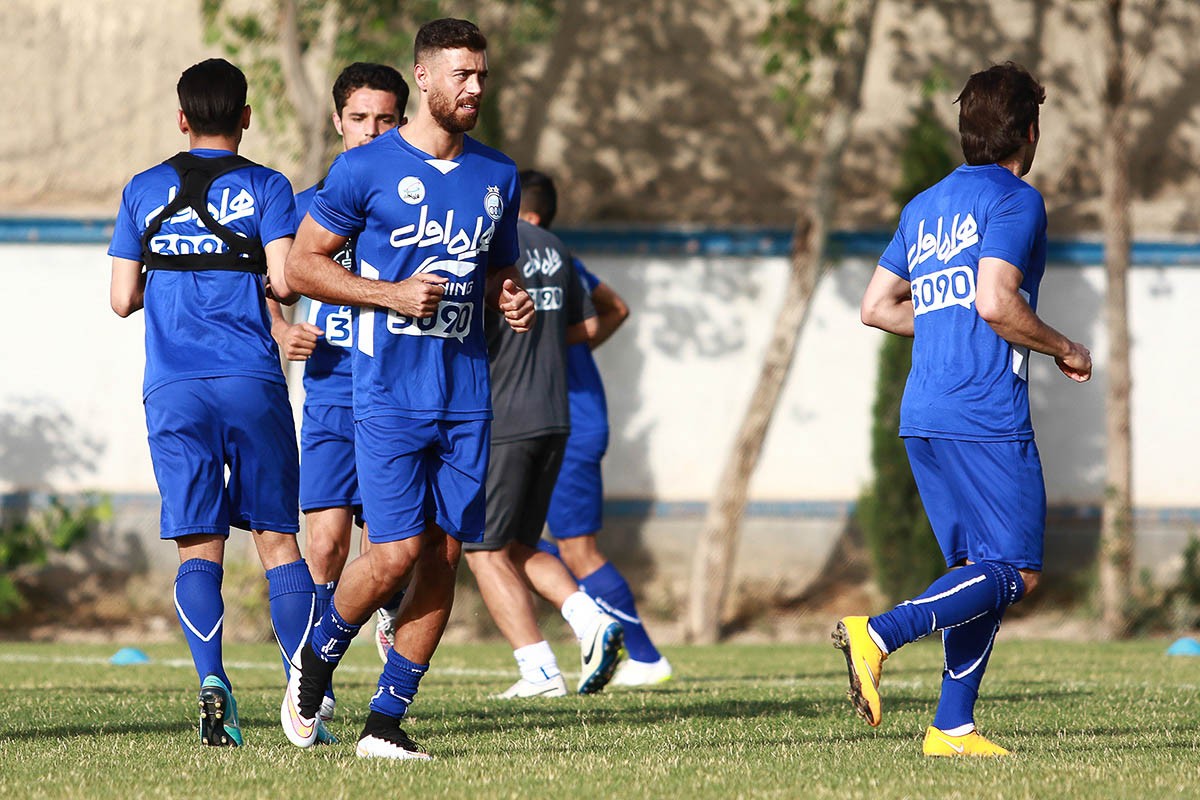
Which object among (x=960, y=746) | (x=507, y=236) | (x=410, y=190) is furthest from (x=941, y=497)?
(x=410, y=190)

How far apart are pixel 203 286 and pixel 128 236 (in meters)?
0.31

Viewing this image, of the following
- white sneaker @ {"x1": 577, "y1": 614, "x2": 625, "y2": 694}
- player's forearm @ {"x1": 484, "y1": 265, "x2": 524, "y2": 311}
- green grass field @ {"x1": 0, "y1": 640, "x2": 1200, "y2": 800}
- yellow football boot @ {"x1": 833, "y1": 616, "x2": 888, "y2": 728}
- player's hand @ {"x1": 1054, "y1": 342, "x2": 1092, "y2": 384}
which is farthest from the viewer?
white sneaker @ {"x1": 577, "y1": 614, "x2": 625, "y2": 694}

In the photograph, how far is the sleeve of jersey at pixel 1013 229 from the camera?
16.0 feet

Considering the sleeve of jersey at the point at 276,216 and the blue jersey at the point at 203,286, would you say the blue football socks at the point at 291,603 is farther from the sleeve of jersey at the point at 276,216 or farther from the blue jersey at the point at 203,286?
the sleeve of jersey at the point at 276,216

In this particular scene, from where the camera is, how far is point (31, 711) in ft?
20.5

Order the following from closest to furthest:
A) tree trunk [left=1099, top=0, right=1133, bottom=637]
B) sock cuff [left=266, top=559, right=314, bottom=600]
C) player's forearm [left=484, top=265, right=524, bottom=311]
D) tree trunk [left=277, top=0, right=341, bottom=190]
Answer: player's forearm [left=484, top=265, right=524, bottom=311]
sock cuff [left=266, top=559, right=314, bottom=600]
tree trunk [left=277, top=0, right=341, bottom=190]
tree trunk [left=1099, top=0, right=1133, bottom=637]

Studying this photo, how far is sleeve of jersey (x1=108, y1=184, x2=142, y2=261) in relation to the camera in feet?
17.9

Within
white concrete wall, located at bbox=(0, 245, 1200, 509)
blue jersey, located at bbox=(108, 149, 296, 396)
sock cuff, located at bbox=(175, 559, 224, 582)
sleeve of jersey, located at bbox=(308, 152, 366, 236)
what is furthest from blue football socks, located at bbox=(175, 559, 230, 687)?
white concrete wall, located at bbox=(0, 245, 1200, 509)

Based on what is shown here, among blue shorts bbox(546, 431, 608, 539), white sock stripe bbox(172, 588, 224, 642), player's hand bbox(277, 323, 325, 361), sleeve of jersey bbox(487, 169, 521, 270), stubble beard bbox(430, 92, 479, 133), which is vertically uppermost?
stubble beard bbox(430, 92, 479, 133)

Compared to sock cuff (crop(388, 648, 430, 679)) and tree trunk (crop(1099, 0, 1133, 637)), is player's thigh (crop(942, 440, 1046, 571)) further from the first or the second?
tree trunk (crop(1099, 0, 1133, 637))

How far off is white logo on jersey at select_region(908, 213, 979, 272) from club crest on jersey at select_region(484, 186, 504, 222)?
132 cm

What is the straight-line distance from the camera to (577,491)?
27.9 feet

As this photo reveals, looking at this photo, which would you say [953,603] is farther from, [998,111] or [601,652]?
[601,652]

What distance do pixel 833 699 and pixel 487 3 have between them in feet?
32.2
